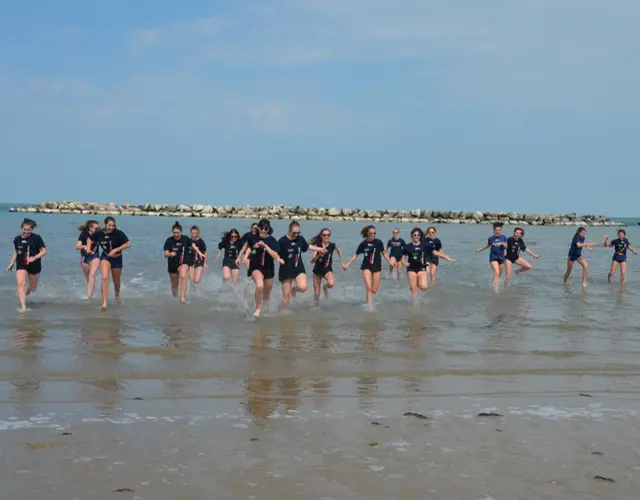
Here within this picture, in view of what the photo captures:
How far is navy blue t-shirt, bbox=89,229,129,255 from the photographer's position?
47.6ft

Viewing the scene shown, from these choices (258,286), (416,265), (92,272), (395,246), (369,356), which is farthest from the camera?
(395,246)

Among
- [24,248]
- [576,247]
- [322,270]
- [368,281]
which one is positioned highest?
[576,247]

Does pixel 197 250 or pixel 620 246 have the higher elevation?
pixel 620 246

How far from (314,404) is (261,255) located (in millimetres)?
6373

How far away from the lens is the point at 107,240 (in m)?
14.5

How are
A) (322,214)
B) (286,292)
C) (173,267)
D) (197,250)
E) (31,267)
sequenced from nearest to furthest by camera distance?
1. (31,267)
2. (286,292)
3. (197,250)
4. (173,267)
5. (322,214)

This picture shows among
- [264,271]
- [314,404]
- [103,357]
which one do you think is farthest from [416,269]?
[314,404]

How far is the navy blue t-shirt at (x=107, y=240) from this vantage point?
47.6 feet

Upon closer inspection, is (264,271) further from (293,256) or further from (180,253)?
(180,253)

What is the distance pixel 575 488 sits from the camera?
500 centimetres

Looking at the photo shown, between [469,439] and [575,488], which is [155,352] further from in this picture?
[575,488]

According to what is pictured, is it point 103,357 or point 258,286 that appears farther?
point 258,286

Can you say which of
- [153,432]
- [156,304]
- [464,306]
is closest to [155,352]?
[153,432]

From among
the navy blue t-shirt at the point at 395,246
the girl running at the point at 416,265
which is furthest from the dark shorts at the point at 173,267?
the navy blue t-shirt at the point at 395,246
